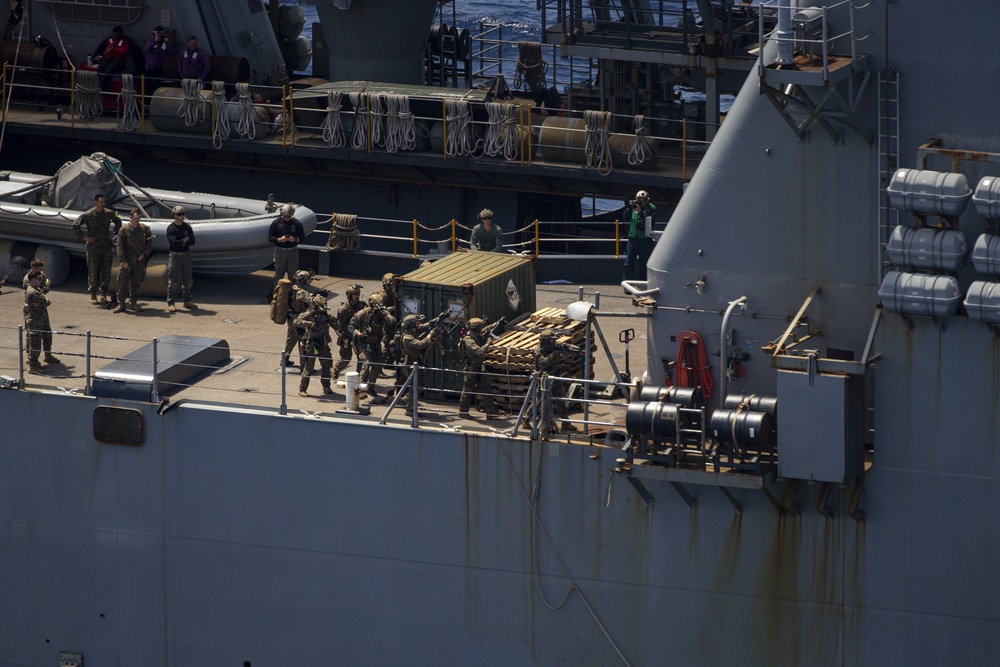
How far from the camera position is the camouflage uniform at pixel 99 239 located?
19.5 metres

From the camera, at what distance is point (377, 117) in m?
24.1

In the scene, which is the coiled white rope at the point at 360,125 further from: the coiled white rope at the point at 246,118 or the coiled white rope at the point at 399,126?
the coiled white rope at the point at 246,118

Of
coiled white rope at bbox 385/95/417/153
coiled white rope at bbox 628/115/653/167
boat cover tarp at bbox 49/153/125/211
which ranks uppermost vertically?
coiled white rope at bbox 385/95/417/153

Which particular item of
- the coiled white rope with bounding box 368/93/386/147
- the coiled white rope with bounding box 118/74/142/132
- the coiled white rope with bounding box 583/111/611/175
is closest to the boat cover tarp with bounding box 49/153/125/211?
the coiled white rope with bounding box 118/74/142/132

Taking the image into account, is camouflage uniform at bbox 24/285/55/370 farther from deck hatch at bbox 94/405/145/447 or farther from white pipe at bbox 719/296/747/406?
white pipe at bbox 719/296/747/406

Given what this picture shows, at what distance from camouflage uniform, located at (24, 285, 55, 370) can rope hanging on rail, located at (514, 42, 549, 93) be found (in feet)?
37.9

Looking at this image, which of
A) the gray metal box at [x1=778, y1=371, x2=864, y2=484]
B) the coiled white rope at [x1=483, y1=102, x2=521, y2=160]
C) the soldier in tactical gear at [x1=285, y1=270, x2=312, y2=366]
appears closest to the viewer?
the gray metal box at [x1=778, y1=371, x2=864, y2=484]

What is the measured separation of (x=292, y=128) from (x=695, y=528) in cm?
1184

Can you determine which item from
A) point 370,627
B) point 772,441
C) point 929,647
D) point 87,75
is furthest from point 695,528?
point 87,75

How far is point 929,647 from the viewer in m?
14.3

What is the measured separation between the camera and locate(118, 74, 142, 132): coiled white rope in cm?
2500

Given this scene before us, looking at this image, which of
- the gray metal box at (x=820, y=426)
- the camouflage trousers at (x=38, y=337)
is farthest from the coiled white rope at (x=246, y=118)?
the gray metal box at (x=820, y=426)

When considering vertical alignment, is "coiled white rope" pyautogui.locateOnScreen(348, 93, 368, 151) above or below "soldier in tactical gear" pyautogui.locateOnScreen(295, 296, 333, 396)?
above

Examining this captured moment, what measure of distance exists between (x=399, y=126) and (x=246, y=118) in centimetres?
260
